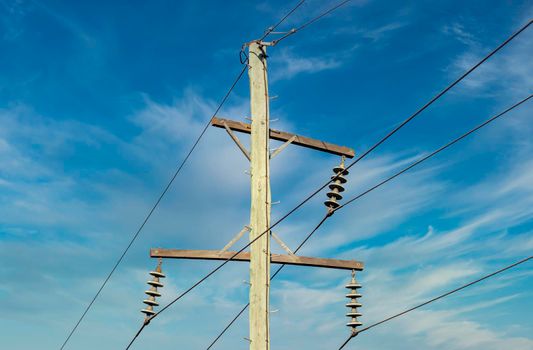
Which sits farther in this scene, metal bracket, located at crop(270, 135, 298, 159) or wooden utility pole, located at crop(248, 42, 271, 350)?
metal bracket, located at crop(270, 135, 298, 159)

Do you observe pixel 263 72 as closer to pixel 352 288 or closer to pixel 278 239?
pixel 278 239

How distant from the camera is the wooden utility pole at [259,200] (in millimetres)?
8461

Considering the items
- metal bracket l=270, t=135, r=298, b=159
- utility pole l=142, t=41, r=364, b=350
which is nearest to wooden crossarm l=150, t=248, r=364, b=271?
utility pole l=142, t=41, r=364, b=350

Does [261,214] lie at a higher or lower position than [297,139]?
lower

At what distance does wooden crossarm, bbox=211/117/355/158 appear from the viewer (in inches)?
386

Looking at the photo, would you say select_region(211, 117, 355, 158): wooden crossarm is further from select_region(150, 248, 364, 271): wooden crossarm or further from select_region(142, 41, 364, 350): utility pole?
select_region(150, 248, 364, 271): wooden crossarm

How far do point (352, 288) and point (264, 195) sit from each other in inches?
93.5

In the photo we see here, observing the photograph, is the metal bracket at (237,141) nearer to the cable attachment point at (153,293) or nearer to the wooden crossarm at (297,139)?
the wooden crossarm at (297,139)

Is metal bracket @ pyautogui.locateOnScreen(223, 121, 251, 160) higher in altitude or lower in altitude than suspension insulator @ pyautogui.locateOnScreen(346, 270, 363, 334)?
higher

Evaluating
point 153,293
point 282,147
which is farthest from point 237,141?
point 153,293

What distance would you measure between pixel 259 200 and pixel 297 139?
158cm

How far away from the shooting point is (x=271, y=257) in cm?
900

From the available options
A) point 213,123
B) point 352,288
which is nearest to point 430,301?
point 352,288

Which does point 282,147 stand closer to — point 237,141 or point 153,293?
point 237,141
